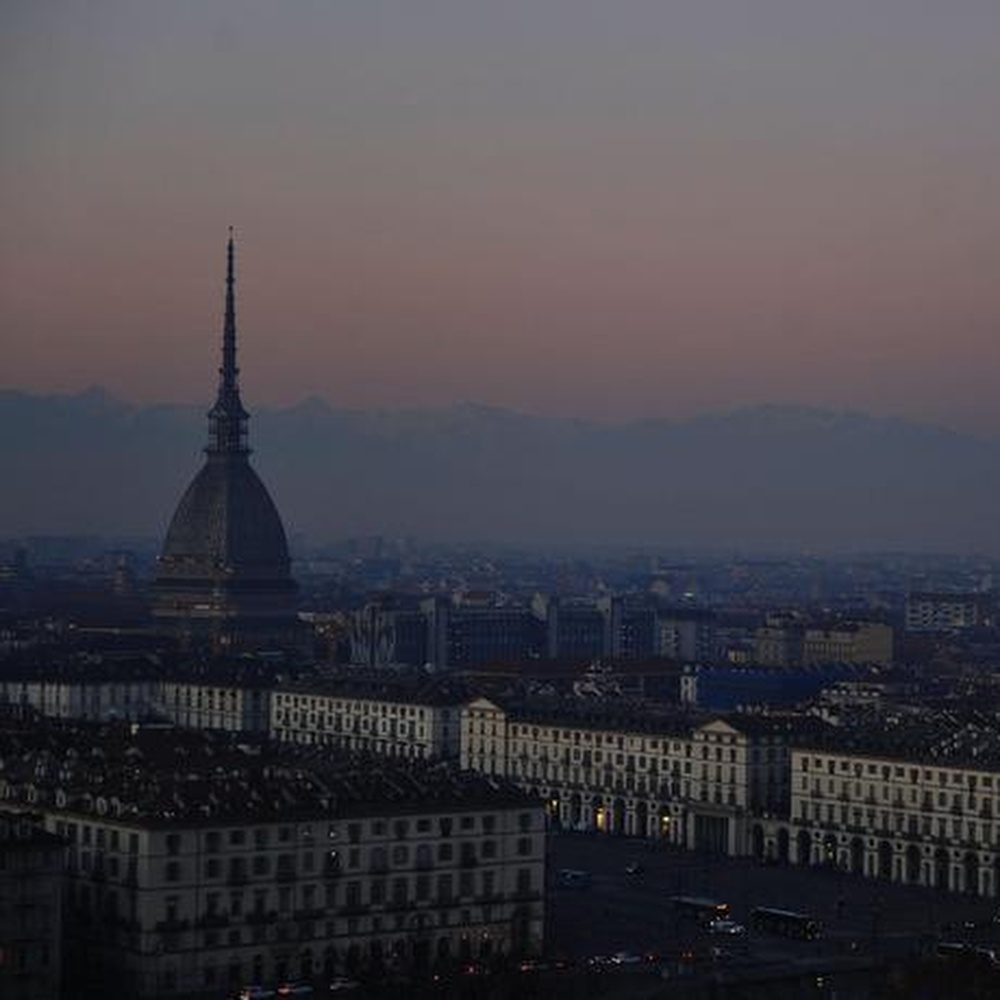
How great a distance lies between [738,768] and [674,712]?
272 inches

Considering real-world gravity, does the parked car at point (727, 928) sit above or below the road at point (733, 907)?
above

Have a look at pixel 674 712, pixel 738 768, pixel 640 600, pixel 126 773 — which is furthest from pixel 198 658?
pixel 640 600

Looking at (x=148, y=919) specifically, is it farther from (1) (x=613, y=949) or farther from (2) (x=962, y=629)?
(2) (x=962, y=629)

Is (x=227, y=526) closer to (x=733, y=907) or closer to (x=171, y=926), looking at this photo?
(x=733, y=907)

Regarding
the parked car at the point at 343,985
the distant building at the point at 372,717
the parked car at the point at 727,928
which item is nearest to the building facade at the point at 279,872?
the parked car at the point at 343,985

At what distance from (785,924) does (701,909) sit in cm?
254

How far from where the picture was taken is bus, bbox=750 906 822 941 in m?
49.1

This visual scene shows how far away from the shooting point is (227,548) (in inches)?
5113

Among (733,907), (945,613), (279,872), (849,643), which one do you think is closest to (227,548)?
(849,643)

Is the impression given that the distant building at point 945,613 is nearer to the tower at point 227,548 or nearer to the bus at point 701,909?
the tower at point 227,548

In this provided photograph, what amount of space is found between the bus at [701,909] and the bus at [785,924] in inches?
Answer: 30.8

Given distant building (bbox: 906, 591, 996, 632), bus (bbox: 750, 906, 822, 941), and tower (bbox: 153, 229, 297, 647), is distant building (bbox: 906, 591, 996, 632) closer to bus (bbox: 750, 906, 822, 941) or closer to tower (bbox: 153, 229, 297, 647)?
tower (bbox: 153, 229, 297, 647)

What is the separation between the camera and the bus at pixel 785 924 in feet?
161

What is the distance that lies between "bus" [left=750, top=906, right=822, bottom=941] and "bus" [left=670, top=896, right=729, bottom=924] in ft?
2.57
